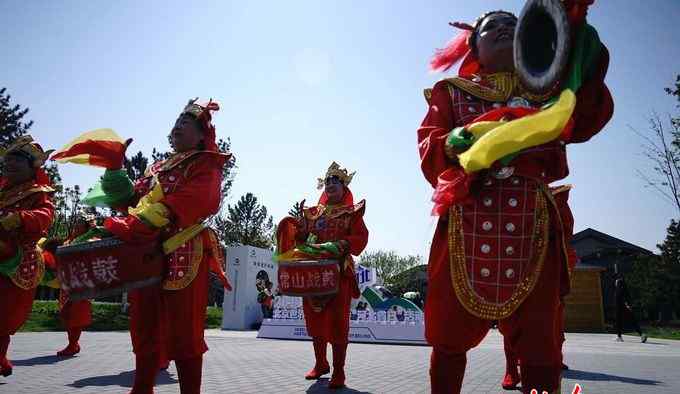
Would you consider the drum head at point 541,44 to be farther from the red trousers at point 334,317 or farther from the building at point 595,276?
the building at point 595,276


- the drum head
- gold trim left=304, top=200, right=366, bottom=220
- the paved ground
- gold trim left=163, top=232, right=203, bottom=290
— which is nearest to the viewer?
the drum head

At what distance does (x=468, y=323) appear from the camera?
213cm

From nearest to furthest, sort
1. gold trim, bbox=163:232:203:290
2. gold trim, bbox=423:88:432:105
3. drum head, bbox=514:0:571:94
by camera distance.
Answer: drum head, bbox=514:0:571:94 < gold trim, bbox=423:88:432:105 < gold trim, bbox=163:232:203:290

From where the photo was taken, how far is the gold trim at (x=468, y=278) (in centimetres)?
209

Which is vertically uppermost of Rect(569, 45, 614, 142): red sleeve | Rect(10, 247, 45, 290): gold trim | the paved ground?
Rect(569, 45, 614, 142): red sleeve

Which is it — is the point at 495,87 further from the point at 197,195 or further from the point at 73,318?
the point at 73,318

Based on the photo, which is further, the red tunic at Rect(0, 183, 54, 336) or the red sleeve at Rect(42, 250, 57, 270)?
the red sleeve at Rect(42, 250, 57, 270)

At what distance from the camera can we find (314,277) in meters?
5.19

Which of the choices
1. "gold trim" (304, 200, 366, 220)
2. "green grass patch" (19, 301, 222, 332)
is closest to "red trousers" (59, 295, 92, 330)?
"gold trim" (304, 200, 366, 220)

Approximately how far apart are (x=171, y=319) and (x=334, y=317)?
2.62m

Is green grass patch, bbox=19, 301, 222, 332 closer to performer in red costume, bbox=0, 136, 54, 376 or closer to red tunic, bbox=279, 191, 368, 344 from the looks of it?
performer in red costume, bbox=0, 136, 54, 376

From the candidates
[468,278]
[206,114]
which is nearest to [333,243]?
[206,114]

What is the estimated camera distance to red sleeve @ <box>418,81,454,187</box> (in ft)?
7.33

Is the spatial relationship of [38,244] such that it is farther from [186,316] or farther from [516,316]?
[516,316]
